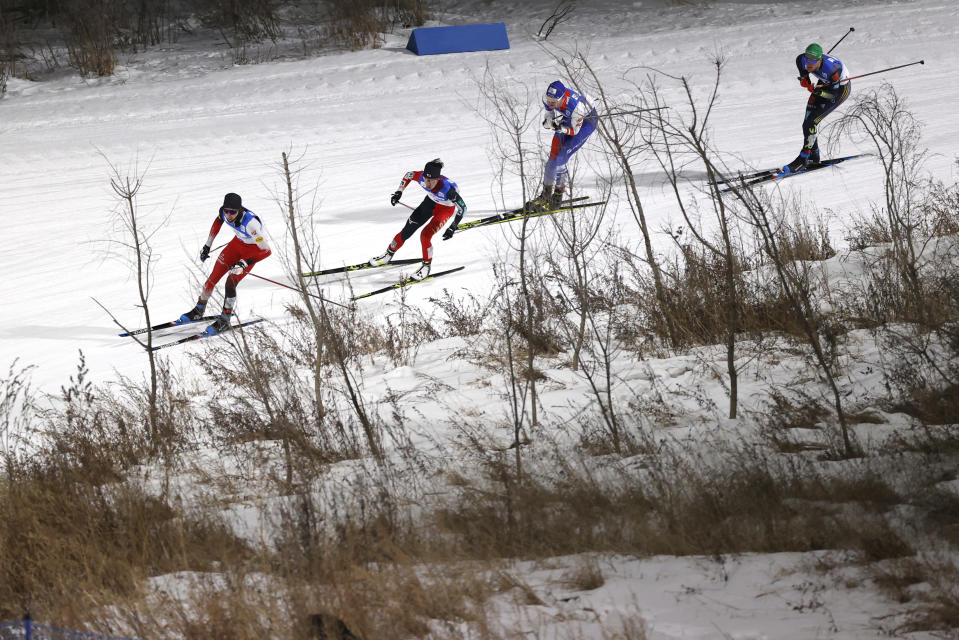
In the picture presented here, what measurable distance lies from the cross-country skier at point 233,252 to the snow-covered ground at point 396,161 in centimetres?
38

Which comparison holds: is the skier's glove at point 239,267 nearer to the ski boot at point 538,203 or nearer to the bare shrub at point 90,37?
the ski boot at point 538,203

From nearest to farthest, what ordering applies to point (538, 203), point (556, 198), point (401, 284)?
point (538, 203) < point (401, 284) < point (556, 198)

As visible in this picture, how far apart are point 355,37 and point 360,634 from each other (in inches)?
869

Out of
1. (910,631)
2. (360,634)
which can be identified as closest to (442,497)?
(360,634)

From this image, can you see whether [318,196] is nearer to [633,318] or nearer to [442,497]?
[633,318]

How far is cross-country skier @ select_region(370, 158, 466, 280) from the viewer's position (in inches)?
471

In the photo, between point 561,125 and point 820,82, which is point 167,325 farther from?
point 820,82

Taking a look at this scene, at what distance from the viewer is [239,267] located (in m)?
10.9

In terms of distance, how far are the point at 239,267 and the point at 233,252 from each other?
22.4 inches

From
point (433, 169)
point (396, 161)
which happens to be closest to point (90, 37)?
Result: point (396, 161)

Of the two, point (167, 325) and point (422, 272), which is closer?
point (167, 325)

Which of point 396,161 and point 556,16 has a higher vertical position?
point 396,161

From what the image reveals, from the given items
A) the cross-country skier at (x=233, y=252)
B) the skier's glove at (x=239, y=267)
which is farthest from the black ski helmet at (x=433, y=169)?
the skier's glove at (x=239, y=267)

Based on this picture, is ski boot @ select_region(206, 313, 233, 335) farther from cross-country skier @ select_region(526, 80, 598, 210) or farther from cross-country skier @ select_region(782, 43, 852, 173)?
cross-country skier @ select_region(782, 43, 852, 173)
